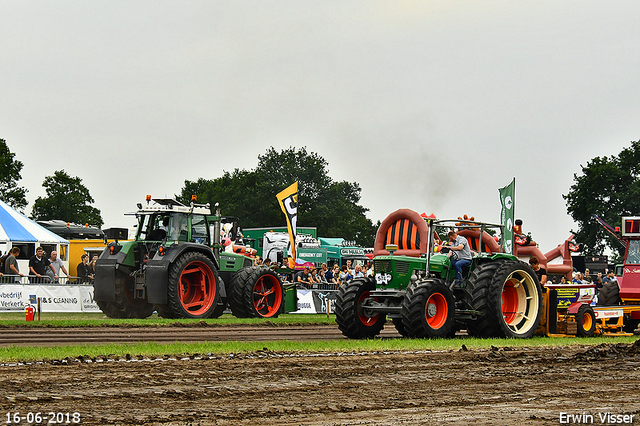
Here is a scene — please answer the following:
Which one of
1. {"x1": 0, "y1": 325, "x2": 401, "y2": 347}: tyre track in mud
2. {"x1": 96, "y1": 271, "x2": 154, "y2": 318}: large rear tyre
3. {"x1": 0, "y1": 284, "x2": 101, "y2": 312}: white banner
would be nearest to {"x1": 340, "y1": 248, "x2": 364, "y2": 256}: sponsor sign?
{"x1": 0, "y1": 284, "x2": 101, "y2": 312}: white banner

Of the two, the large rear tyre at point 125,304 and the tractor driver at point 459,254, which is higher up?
the tractor driver at point 459,254

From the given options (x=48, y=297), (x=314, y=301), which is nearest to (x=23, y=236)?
(x=48, y=297)

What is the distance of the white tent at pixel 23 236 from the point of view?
29.0 meters

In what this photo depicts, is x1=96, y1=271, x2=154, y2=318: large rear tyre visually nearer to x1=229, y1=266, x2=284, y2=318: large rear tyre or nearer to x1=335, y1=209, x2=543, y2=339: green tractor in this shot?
x1=229, y1=266, x2=284, y2=318: large rear tyre

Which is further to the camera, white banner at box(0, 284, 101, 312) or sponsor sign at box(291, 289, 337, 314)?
sponsor sign at box(291, 289, 337, 314)

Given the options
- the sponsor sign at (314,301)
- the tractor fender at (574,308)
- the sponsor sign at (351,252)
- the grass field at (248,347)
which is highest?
the sponsor sign at (351,252)

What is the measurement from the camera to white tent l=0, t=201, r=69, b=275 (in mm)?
28969

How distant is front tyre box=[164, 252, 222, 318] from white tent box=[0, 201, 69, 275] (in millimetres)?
12448

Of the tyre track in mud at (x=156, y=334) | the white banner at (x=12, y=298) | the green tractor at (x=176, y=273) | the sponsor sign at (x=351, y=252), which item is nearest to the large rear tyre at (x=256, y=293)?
the green tractor at (x=176, y=273)

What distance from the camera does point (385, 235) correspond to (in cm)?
1501

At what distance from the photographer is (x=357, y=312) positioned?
13.8 meters

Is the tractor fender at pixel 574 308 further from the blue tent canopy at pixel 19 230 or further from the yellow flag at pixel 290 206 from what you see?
the blue tent canopy at pixel 19 230

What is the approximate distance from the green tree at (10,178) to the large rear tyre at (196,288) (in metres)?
49.8

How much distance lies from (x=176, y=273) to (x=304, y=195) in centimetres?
7327
